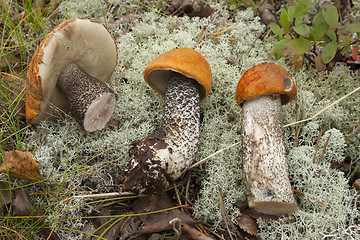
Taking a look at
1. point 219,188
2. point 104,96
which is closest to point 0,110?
point 104,96

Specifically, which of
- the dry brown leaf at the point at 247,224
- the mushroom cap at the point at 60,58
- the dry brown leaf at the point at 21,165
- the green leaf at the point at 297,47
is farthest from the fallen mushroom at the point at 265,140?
the dry brown leaf at the point at 21,165

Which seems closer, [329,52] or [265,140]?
[265,140]

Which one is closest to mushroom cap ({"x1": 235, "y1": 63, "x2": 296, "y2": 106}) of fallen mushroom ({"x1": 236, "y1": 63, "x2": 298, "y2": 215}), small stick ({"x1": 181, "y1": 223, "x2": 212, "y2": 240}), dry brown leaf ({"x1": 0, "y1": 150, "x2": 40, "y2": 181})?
fallen mushroom ({"x1": 236, "y1": 63, "x2": 298, "y2": 215})

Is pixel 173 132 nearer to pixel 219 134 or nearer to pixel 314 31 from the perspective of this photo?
pixel 219 134

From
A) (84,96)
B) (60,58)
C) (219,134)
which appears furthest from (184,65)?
(60,58)

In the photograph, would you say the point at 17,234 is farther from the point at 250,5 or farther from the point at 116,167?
the point at 250,5

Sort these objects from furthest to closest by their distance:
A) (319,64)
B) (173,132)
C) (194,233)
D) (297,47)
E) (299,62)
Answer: (299,62)
(319,64)
(297,47)
(173,132)
(194,233)
